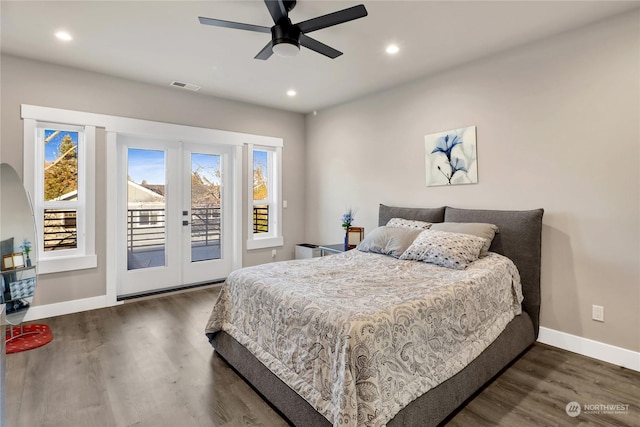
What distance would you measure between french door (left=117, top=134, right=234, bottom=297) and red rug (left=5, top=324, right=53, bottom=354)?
97 cm

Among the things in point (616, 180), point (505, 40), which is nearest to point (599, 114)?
point (616, 180)

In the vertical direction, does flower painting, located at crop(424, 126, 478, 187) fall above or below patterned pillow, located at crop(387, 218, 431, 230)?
above

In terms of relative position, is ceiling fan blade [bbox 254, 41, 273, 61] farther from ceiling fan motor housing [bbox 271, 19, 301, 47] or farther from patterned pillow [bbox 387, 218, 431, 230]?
patterned pillow [bbox 387, 218, 431, 230]

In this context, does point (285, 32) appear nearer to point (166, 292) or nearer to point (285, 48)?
point (285, 48)

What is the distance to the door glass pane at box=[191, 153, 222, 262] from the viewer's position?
15.0ft

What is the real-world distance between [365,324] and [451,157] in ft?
8.47

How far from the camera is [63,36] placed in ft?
9.31

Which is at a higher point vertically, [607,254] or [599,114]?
[599,114]

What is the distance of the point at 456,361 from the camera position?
1.89m

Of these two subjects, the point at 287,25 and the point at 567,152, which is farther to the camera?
the point at 567,152

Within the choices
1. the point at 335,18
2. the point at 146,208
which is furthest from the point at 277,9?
the point at 146,208

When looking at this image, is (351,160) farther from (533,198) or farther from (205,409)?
(205,409)

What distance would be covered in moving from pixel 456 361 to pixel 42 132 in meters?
4.46

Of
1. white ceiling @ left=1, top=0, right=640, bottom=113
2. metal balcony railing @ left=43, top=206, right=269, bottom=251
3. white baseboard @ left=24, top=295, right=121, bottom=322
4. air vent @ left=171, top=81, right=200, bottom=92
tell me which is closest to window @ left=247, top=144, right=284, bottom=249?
metal balcony railing @ left=43, top=206, right=269, bottom=251
